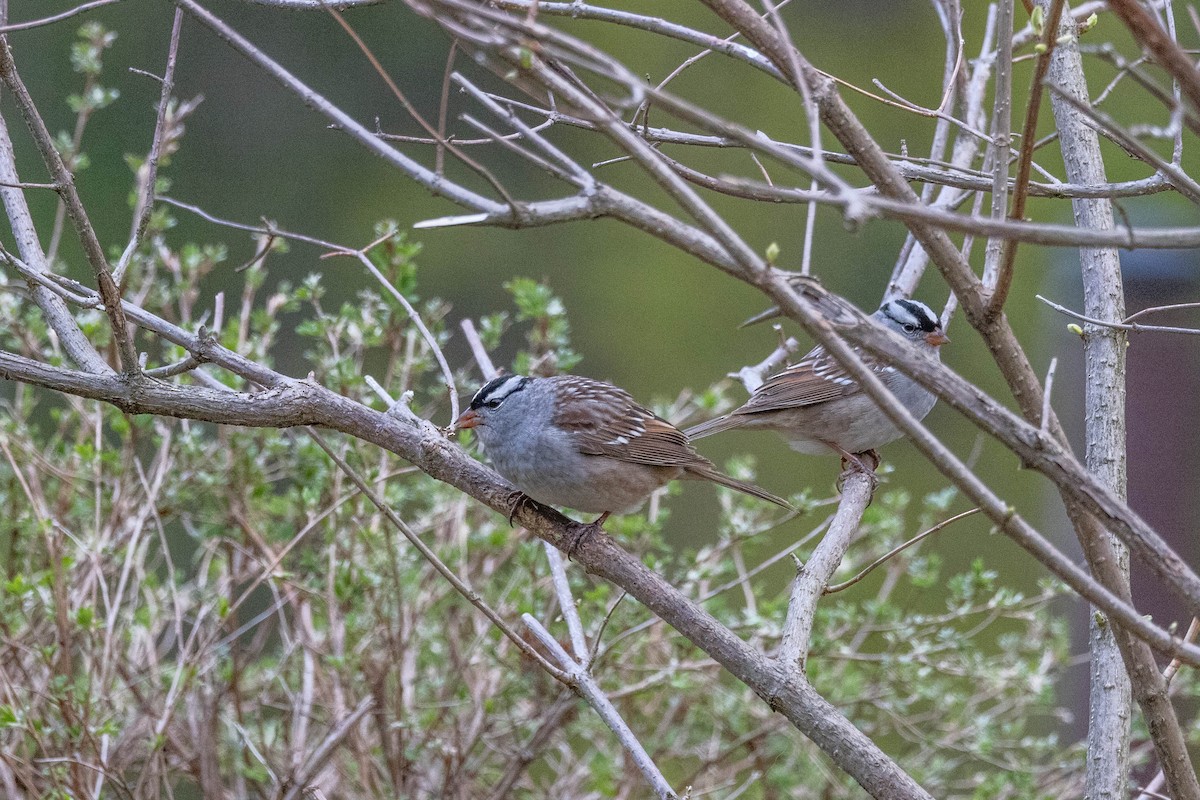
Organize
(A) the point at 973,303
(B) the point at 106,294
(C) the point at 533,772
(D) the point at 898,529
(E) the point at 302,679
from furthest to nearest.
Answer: (C) the point at 533,772 < (D) the point at 898,529 < (E) the point at 302,679 < (B) the point at 106,294 < (A) the point at 973,303

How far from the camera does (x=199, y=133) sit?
4930 millimetres

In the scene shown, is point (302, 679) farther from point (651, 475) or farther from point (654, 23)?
point (654, 23)

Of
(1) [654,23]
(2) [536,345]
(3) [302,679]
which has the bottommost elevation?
(3) [302,679]

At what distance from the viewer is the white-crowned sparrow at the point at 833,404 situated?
3184mm

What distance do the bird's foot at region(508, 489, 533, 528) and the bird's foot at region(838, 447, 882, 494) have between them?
0.83 m

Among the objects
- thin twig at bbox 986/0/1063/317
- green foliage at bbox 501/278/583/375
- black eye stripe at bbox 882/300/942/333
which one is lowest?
green foliage at bbox 501/278/583/375

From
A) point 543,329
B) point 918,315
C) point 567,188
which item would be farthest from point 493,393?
point 567,188

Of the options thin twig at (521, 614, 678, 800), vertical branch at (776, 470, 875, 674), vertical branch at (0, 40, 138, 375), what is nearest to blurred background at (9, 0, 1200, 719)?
vertical branch at (776, 470, 875, 674)

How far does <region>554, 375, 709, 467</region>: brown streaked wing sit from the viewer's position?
2607 mm

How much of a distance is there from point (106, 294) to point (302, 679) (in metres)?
1.63

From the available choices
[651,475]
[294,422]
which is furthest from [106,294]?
[651,475]

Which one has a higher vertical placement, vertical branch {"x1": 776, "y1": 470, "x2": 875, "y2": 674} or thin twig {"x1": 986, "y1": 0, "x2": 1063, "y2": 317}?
thin twig {"x1": 986, "y1": 0, "x2": 1063, "y2": 317}

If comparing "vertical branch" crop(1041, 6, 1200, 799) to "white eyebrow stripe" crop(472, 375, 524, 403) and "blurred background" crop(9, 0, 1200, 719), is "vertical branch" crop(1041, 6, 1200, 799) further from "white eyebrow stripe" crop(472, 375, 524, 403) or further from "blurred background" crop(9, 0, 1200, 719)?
"blurred background" crop(9, 0, 1200, 719)

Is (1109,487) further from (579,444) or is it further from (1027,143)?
(579,444)
